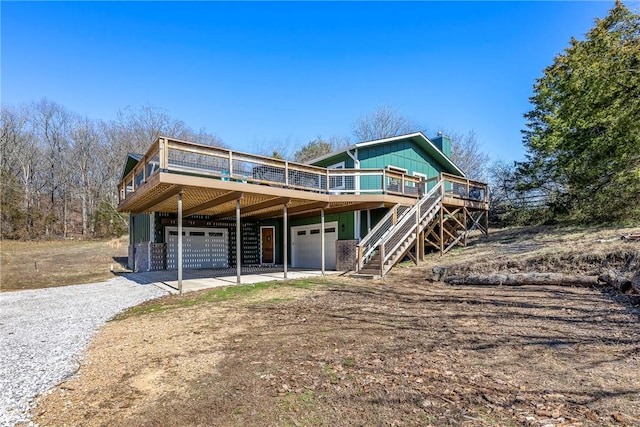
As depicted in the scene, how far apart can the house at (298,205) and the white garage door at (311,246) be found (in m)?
0.04

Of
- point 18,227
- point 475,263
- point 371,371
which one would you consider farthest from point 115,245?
point 371,371

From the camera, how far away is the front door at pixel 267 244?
56.8 feet

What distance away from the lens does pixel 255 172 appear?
378 inches

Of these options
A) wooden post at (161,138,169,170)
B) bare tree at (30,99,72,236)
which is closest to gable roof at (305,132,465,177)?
wooden post at (161,138,169,170)

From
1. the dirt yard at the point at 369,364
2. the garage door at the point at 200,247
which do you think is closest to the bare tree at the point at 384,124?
the garage door at the point at 200,247

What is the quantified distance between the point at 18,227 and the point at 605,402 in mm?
29261

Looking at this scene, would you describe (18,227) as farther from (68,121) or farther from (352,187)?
(352,187)

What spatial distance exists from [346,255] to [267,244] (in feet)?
19.0

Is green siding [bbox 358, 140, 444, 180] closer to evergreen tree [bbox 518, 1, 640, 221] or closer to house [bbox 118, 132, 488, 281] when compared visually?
house [bbox 118, 132, 488, 281]

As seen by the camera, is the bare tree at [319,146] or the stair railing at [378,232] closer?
the stair railing at [378,232]

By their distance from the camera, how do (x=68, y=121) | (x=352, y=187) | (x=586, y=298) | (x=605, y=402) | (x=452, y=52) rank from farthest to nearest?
(x=68, y=121)
(x=452, y=52)
(x=352, y=187)
(x=586, y=298)
(x=605, y=402)

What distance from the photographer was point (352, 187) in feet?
39.0

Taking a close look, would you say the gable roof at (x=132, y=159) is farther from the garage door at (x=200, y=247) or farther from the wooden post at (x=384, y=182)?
the wooden post at (x=384, y=182)

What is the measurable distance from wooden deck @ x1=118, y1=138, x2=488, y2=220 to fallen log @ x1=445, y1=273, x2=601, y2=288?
4127 mm
